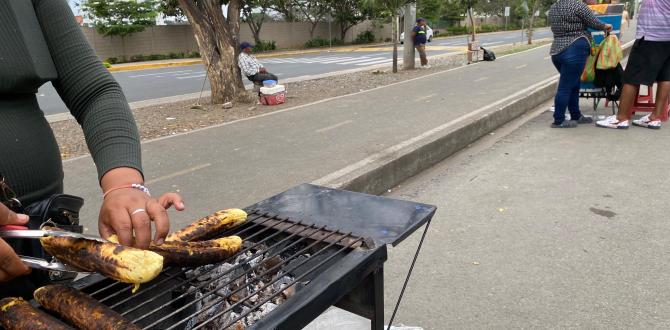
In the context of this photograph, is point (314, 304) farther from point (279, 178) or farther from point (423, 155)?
point (423, 155)

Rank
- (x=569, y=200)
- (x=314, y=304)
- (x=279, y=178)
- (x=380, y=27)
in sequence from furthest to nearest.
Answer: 1. (x=380, y=27)
2. (x=279, y=178)
3. (x=569, y=200)
4. (x=314, y=304)

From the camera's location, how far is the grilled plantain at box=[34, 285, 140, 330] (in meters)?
1.14

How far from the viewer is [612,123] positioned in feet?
22.5

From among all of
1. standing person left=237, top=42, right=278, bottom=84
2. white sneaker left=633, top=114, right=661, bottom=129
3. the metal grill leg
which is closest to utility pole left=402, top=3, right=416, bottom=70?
standing person left=237, top=42, right=278, bottom=84

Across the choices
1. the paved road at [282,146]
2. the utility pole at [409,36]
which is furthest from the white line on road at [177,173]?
the utility pole at [409,36]

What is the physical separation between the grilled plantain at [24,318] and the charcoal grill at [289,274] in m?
0.17

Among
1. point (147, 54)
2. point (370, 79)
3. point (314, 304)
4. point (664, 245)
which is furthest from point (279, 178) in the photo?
point (147, 54)

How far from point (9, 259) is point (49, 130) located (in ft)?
2.03

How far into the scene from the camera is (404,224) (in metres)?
1.73

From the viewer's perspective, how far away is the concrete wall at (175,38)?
29.3 metres

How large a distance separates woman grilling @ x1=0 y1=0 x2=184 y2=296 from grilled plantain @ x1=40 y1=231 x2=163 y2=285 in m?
0.08

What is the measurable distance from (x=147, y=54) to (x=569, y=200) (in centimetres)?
3035

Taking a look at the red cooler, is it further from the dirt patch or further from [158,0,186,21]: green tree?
[158,0,186,21]: green tree

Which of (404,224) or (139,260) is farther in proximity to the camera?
(404,224)
